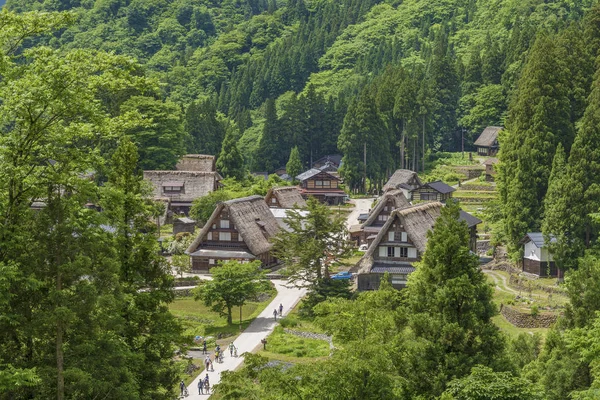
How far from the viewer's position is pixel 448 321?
91.2ft

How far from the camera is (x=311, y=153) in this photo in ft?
364

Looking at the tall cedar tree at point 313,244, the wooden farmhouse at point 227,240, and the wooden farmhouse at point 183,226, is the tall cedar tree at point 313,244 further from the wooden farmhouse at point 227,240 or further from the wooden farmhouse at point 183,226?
the wooden farmhouse at point 183,226

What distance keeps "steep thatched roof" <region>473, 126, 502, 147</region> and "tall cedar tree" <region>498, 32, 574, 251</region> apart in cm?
3648

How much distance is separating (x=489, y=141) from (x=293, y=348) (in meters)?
57.1

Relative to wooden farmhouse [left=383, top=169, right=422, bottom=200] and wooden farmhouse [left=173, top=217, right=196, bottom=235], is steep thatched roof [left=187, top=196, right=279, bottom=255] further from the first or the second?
wooden farmhouse [left=383, top=169, right=422, bottom=200]

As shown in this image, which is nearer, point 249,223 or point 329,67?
point 249,223

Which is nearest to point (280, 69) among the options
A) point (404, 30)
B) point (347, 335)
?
point (404, 30)

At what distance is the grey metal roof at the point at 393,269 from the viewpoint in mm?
59938

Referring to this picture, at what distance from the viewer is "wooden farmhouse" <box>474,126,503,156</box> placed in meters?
101

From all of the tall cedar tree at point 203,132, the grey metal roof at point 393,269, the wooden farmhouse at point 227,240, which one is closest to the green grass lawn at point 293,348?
the grey metal roof at point 393,269

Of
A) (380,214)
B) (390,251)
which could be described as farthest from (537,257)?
(380,214)

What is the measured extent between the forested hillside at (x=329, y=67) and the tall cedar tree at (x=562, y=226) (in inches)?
552

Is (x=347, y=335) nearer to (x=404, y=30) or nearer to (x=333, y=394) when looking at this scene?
(x=333, y=394)

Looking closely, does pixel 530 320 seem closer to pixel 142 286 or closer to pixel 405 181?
pixel 142 286
